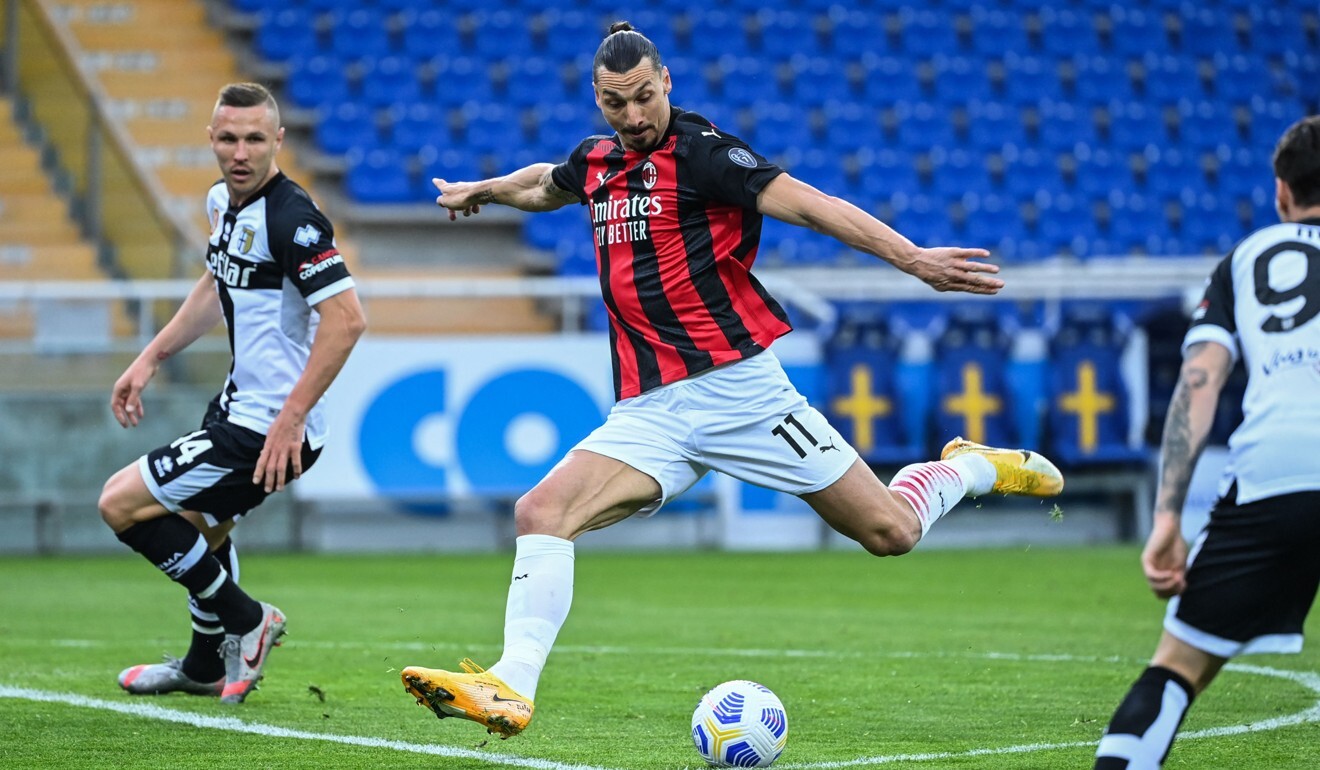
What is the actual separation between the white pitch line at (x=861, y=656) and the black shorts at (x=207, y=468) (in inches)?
30.5

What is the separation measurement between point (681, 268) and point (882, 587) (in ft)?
21.8

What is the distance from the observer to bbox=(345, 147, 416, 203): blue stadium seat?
19172 mm

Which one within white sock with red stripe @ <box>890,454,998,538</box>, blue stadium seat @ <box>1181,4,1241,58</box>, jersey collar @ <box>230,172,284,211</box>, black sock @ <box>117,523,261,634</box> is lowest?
black sock @ <box>117,523,261,634</box>

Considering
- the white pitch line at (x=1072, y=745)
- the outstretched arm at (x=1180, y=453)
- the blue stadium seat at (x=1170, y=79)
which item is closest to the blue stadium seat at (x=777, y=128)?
the blue stadium seat at (x=1170, y=79)

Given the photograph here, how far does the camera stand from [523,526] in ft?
17.0

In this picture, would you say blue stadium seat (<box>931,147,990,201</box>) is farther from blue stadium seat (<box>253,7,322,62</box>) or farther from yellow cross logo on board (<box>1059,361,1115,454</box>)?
blue stadium seat (<box>253,7,322,62</box>)

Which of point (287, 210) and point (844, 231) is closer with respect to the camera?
point (844, 231)

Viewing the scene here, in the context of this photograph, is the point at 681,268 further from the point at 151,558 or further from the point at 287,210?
→ the point at 151,558

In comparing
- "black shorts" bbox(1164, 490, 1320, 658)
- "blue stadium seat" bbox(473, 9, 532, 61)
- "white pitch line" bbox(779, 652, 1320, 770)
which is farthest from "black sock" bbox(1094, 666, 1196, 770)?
"blue stadium seat" bbox(473, 9, 532, 61)

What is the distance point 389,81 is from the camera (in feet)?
67.4

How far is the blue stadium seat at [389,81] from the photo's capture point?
2041 cm

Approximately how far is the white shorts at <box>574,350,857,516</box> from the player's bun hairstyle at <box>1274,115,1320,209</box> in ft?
5.94

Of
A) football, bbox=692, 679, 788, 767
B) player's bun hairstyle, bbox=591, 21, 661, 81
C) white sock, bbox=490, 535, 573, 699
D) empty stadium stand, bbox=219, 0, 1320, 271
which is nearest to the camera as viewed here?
white sock, bbox=490, 535, 573, 699

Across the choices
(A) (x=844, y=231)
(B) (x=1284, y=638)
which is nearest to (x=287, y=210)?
(A) (x=844, y=231)
